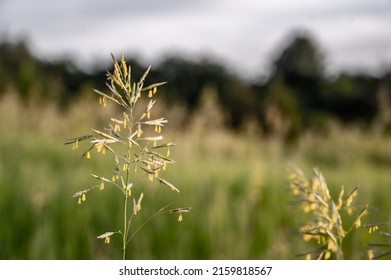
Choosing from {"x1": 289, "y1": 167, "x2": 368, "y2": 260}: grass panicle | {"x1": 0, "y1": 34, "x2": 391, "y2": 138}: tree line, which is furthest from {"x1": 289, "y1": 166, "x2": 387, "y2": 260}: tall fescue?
{"x1": 0, "y1": 34, "x2": 391, "y2": 138}: tree line

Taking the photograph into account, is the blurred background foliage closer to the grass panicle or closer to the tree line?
the grass panicle

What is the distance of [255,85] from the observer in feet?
88.9

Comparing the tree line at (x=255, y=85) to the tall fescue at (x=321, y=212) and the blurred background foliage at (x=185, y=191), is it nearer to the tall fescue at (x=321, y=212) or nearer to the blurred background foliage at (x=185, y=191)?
the blurred background foliage at (x=185, y=191)

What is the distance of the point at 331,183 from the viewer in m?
7.20

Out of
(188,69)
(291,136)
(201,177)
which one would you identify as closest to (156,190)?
(201,177)

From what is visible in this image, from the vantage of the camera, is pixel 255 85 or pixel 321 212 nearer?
pixel 321 212

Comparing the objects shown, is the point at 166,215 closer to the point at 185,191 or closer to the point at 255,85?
the point at 185,191

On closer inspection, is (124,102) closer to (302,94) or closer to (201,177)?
(201,177)

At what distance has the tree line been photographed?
2073 cm

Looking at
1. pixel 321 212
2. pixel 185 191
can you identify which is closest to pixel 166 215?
pixel 185 191

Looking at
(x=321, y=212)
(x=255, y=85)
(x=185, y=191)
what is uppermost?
(x=255, y=85)

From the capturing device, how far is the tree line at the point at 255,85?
68.0ft

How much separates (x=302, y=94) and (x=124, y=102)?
28.5 m

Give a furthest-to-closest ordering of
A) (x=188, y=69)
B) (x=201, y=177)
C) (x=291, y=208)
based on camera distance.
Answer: (x=188, y=69) → (x=201, y=177) → (x=291, y=208)
